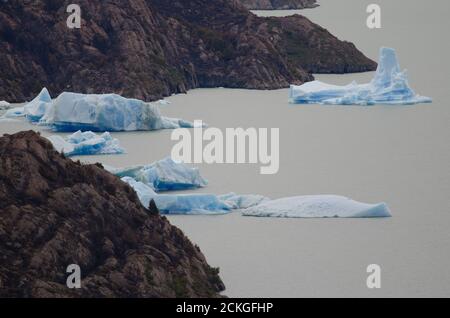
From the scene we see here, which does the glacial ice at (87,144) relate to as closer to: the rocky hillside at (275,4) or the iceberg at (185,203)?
the iceberg at (185,203)

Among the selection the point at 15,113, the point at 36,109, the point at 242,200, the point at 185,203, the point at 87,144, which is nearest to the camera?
the point at 185,203

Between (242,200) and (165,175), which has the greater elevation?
(165,175)

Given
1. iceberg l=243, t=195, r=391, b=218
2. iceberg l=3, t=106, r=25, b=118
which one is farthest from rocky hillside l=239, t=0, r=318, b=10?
iceberg l=243, t=195, r=391, b=218

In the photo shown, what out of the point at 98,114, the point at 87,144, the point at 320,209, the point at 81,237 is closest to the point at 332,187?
the point at 320,209

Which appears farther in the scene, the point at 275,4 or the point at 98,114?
the point at 275,4

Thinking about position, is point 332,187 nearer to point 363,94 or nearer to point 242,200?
point 242,200
